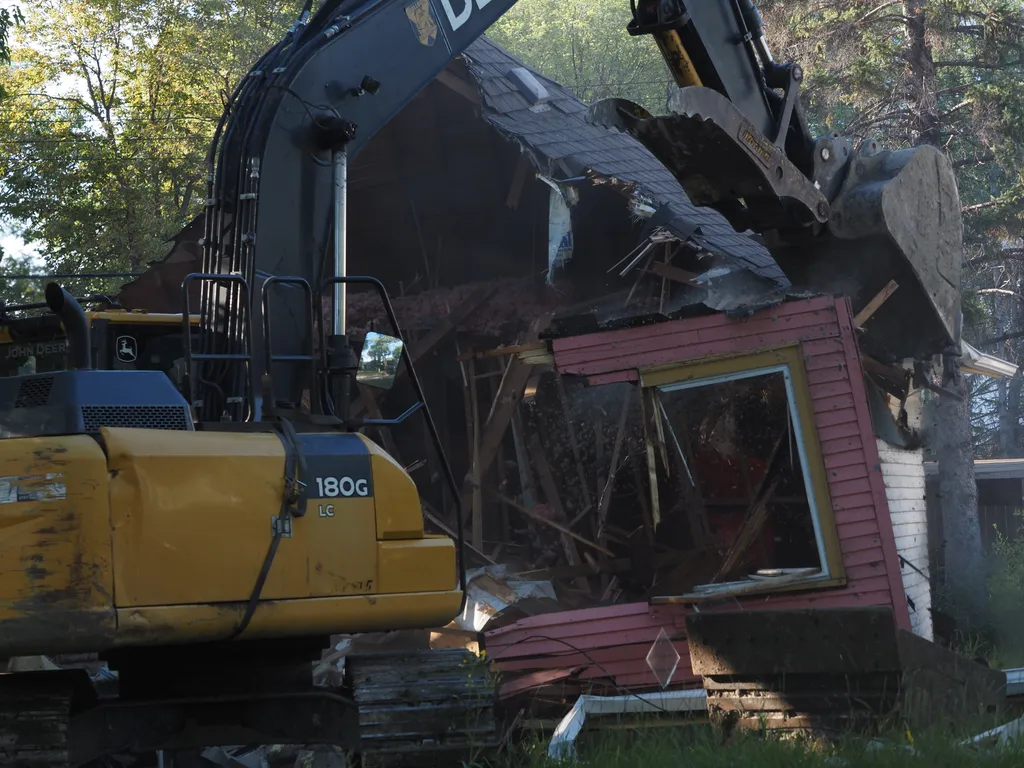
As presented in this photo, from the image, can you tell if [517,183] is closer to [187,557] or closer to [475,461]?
[475,461]

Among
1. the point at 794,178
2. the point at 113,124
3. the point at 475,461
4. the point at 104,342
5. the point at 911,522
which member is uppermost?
the point at 113,124

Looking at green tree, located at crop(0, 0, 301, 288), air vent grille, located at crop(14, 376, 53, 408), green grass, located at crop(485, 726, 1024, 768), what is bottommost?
green grass, located at crop(485, 726, 1024, 768)

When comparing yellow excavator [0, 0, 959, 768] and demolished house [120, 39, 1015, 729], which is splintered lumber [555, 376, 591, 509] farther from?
yellow excavator [0, 0, 959, 768]

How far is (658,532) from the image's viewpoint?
1257cm

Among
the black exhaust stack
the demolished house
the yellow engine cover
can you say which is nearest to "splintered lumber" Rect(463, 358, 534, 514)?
the demolished house

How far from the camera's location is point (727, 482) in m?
12.9

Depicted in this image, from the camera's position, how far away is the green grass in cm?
559

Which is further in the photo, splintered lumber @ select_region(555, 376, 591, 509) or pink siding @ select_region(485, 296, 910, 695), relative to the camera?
splintered lumber @ select_region(555, 376, 591, 509)

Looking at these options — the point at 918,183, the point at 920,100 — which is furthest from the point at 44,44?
the point at 918,183

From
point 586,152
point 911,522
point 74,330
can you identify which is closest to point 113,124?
point 586,152

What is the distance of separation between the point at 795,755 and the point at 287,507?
2677 mm

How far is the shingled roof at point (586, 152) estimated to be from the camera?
1207 centimetres

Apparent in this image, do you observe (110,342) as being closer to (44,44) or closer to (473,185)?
(473,185)

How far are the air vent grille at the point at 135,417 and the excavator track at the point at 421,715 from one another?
1412mm
